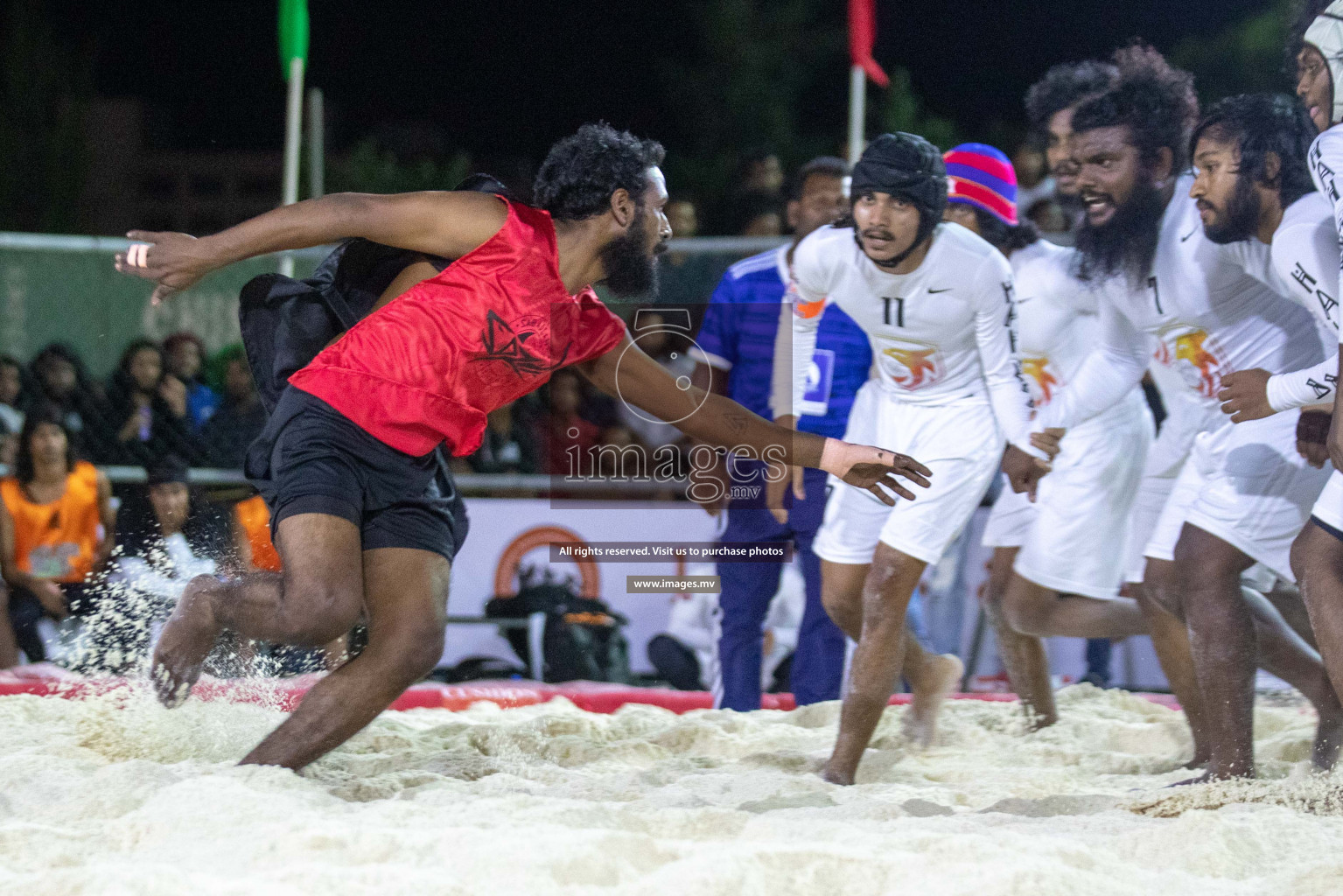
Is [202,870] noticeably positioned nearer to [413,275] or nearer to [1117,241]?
[413,275]

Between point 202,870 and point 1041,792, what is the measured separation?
219 centimetres

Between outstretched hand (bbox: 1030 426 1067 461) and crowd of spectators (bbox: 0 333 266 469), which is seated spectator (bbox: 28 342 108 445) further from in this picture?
outstretched hand (bbox: 1030 426 1067 461)

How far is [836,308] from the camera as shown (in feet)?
15.9

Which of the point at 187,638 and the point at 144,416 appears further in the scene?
the point at 144,416

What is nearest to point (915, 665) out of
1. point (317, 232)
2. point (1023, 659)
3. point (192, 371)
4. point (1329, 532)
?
point (1023, 659)

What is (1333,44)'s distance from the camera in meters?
3.23

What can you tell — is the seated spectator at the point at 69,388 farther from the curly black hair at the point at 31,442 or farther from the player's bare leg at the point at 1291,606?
the player's bare leg at the point at 1291,606

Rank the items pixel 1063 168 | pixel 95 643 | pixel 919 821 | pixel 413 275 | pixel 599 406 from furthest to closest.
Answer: pixel 599 406 < pixel 95 643 < pixel 1063 168 < pixel 413 275 < pixel 919 821

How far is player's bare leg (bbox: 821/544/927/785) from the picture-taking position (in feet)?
12.0

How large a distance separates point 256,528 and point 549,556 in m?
1.30

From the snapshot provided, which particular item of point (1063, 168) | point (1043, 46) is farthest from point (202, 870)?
point (1043, 46)

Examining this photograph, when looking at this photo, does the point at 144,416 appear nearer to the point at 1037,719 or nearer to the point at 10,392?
the point at 10,392

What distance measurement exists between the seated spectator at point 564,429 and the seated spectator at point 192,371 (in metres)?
1.73

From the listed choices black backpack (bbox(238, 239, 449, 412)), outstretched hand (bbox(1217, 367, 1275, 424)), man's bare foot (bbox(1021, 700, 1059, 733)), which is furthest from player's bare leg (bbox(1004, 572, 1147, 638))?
black backpack (bbox(238, 239, 449, 412))
